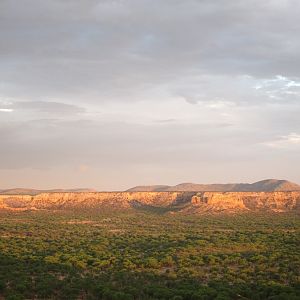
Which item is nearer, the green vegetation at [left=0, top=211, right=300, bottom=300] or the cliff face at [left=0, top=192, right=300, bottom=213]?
the green vegetation at [left=0, top=211, right=300, bottom=300]

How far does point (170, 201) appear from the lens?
13088cm

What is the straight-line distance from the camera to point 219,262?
3516 centimetres

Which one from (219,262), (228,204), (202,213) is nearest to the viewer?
(219,262)

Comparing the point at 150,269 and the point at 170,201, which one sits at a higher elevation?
the point at 170,201

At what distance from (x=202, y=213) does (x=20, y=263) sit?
78.3 meters

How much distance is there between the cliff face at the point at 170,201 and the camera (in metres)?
118

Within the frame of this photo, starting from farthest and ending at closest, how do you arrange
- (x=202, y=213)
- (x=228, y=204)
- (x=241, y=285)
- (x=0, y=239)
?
(x=228, y=204), (x=202, y=213), (x=0, y=239), (x=241, y=285)

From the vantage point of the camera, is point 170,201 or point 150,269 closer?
point 150,269

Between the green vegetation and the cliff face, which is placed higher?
the cliff face

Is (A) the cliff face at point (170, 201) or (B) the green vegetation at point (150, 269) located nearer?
(B) the green vegetation at point (150, 269)

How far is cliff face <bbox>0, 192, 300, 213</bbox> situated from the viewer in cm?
11850

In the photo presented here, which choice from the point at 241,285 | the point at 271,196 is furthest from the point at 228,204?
the point at 241,285

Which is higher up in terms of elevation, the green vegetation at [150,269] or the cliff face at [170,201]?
the cliff face at [170,201]

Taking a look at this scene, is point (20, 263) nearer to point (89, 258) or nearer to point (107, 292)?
point (89, 258)
